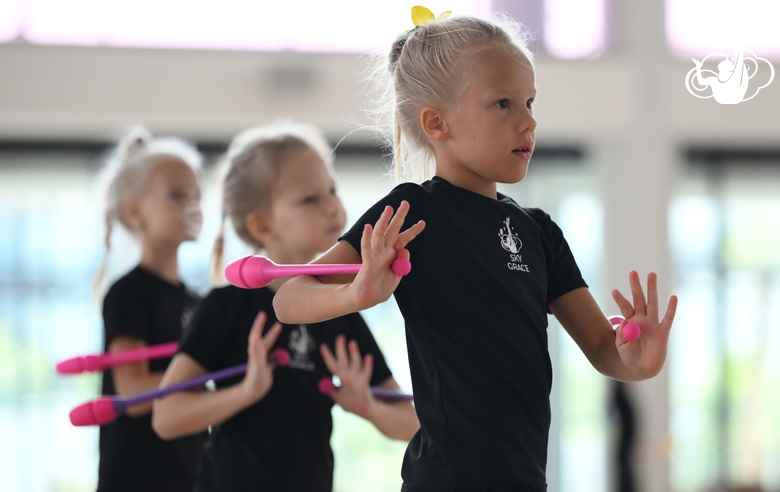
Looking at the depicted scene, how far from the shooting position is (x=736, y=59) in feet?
2.92

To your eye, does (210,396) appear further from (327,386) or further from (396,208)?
(396,208)

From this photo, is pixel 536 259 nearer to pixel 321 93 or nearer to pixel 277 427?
pixel 277 427

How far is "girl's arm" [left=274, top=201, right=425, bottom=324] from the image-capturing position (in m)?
0.70

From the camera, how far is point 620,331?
2.66 feet

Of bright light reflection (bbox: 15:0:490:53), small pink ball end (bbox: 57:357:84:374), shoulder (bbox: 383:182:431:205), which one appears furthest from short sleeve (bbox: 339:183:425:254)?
bright light reflection (bbox: 15:0:490:53)

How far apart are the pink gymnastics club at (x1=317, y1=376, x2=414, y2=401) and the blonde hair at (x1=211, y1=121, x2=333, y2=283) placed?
0.29 metres

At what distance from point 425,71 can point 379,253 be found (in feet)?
0.83

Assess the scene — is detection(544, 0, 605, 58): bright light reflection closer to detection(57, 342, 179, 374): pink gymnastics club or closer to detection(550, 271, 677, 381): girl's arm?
detection(57, 342, 179, 374): pink gymnastics club

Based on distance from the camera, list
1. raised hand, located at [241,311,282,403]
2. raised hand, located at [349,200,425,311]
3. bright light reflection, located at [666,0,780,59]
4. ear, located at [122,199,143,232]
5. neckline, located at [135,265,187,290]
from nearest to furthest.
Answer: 1. raised hand, located at [349,200,425,311]
2. raised hand, located at [241,311,282,403]
3. neckline, located at [135,265,187,290]
4. ear, located at [122,199,143,232]
5. bright light reflection, located at [666,0,780,59]

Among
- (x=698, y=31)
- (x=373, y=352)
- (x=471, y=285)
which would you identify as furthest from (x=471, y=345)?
(x=698, y=31)

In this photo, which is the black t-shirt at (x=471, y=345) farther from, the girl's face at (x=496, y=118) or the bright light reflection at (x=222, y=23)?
the bright light reflection at (x=222, y=23)

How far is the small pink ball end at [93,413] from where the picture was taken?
1.32 m

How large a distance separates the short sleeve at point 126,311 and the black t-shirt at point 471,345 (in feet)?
2.89

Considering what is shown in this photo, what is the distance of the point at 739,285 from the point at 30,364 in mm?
3590
